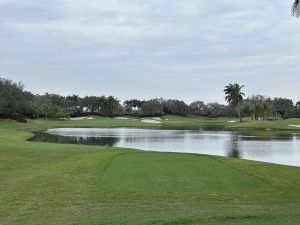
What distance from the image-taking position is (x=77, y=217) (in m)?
10.7

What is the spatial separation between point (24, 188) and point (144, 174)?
16.3ft

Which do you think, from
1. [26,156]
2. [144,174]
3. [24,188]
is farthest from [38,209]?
[26,156]

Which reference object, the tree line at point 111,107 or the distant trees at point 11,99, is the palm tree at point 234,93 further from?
the distant trees at point 11,99

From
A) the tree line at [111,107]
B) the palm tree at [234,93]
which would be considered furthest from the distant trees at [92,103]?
the palm tree at [234,93]

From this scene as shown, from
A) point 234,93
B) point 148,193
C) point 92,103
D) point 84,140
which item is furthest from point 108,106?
point 148,193

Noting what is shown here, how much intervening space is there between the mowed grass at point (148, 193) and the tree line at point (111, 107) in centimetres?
8056

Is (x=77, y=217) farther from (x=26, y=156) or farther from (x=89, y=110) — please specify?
(x=89, y=110)

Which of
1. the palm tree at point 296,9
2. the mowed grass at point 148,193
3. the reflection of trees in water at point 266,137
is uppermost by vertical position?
the palm tree at point 296,9

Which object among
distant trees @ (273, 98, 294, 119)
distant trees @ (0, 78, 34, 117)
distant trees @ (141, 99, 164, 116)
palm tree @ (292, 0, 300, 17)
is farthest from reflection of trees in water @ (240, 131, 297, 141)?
distant trees @ (141, 99, 164, 116)

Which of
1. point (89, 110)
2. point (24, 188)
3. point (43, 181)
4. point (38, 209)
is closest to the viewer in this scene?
point (38, 209)

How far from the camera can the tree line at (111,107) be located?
103 meters

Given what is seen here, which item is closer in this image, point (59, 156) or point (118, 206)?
point (118, 206)

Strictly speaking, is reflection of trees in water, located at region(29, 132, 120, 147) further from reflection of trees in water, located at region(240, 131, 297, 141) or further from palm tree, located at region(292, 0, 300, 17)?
palm tree, located at region(292, 0, 300, 17)

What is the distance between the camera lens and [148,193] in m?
13.9
